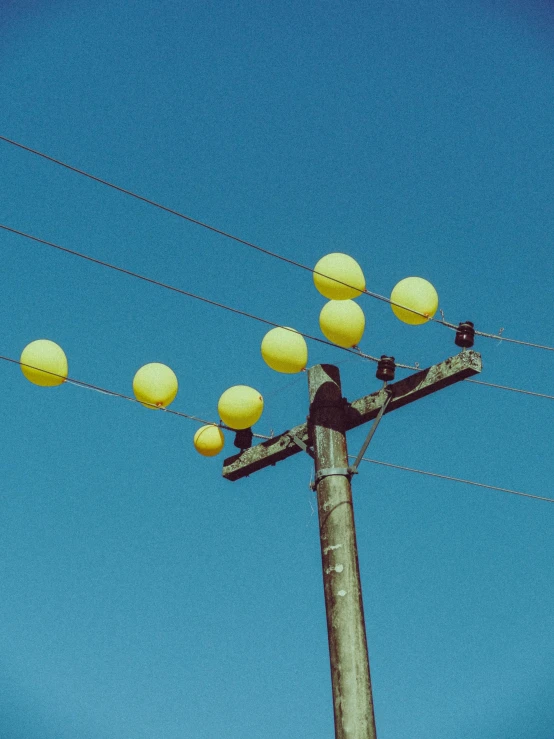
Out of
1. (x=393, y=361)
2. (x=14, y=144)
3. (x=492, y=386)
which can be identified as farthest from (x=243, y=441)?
(x=14, y=144)

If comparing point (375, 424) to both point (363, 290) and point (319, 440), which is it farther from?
point (363, 290)

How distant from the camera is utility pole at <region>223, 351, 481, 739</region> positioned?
474 cm

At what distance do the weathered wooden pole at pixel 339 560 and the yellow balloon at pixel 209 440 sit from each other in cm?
81

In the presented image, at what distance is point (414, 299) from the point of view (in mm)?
5605

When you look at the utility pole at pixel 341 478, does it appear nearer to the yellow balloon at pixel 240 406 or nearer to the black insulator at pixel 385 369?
the black insulator at pixel 385 369

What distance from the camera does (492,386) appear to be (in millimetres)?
6457

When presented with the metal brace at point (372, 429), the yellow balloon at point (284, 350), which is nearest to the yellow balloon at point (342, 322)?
the yellow balloon at point (284, 350)

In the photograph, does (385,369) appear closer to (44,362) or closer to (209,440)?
(209,440)

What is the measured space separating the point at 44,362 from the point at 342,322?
6.57 ft

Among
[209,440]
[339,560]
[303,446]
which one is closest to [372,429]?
[303,446]

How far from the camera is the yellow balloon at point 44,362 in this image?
5.82 metres

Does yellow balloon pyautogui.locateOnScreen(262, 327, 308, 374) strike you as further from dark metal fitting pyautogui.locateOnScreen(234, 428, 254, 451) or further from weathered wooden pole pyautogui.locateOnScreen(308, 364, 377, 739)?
dark metal fitting pyautogui.locateOnScreen(234, 428, 254, 451)

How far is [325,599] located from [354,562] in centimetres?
27

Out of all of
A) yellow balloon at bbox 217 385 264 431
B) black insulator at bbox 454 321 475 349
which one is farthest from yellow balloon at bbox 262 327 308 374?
black insulator at bbox 454 321 475 349
